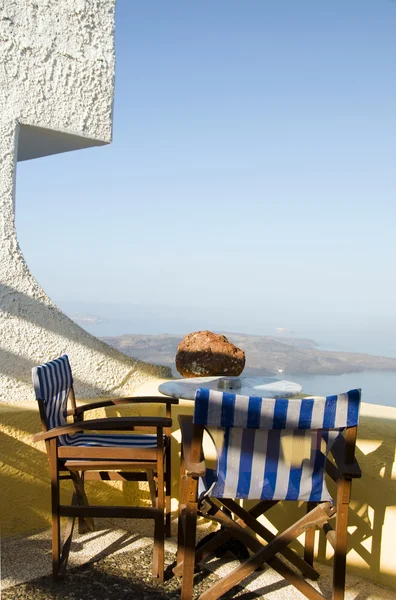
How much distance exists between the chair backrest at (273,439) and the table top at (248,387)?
0.56m

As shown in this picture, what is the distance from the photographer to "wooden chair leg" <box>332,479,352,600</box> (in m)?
2.43

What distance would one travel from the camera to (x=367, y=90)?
10.6m

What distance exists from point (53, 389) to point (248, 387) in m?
0.95

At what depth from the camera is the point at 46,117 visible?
3.76 metres

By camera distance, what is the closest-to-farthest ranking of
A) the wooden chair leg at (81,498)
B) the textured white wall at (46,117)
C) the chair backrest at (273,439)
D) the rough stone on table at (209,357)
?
the chair backrest at (273,439) → the wooden chair leg at (81,498) → the textured white wall at (46,117) → the rough stone on table at (209,357)

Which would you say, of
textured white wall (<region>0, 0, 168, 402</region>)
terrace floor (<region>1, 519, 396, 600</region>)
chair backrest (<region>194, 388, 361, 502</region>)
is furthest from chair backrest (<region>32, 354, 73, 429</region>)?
chair backrest (<region>194, 388, 361, 502</region>)

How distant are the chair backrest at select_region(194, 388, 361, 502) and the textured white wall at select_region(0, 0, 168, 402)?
1.70 m

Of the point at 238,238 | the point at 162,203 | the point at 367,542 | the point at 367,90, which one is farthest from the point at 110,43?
the point at 238,238

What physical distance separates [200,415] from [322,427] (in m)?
0.44

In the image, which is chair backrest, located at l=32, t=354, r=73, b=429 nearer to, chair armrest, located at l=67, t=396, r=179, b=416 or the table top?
chair armrest, located at l=67, t=396, r=179, b=416

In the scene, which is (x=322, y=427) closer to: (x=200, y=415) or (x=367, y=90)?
(x=200, y=415)

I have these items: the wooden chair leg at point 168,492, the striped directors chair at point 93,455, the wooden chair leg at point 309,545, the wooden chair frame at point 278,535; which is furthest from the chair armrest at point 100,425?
the wooden chair leg at point 309,545

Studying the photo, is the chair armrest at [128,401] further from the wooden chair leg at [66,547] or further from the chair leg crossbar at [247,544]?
the chair leg crossbar at [247,544]

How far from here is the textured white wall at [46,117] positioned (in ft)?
12.0
